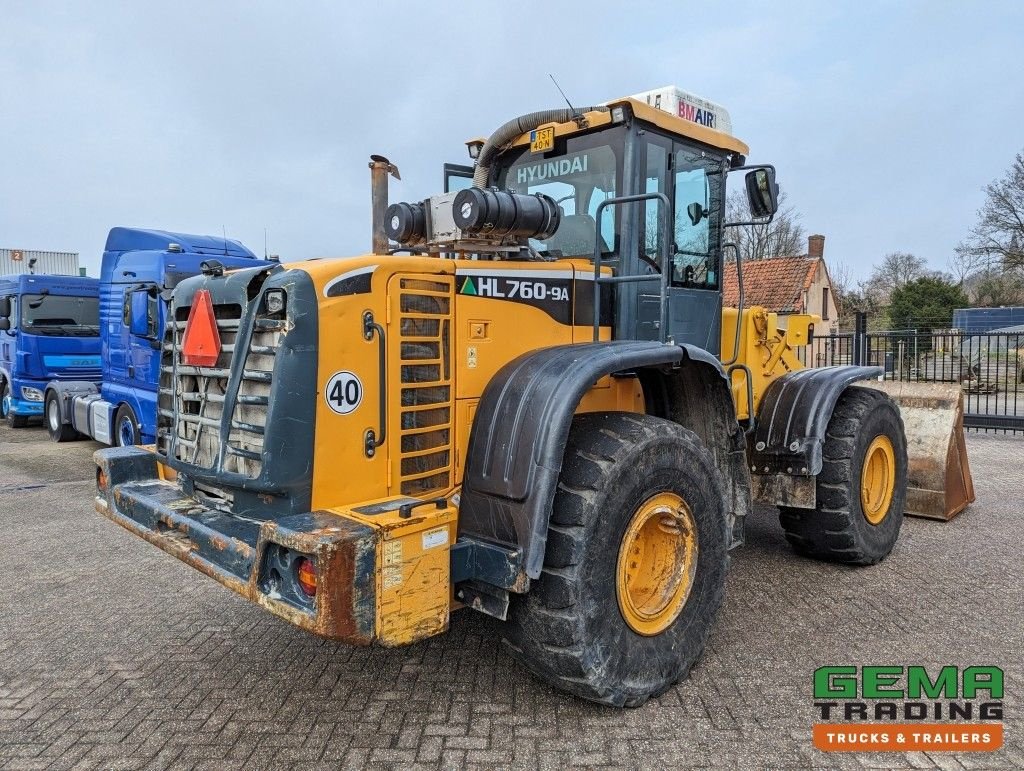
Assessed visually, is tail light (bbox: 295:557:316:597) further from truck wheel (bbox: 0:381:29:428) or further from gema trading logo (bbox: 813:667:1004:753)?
truck wheel (bbox: 0:381:29:428)

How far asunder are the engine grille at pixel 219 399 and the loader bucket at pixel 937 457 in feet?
17.8

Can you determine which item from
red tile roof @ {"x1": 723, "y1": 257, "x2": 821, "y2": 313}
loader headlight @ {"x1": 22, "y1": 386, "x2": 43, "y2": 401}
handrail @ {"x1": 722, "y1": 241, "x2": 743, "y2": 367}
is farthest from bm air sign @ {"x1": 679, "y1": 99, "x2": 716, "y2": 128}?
red tile roof @ {"x1": 723, "y1": 257, "x2": 821, "y2": 313}

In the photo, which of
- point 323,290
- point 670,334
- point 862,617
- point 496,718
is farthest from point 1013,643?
point 323,290

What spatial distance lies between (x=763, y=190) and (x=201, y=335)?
121 inches

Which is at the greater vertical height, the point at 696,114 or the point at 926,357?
the point at 696,114

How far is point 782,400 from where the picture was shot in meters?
4.79

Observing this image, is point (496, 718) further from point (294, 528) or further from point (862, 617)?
point (862, 617)

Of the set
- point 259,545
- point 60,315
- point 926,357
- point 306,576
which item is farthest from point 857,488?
point 60,315

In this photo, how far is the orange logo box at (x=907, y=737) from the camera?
284 centimetres

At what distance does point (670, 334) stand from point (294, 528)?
8.13 ft

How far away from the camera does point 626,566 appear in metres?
3.09

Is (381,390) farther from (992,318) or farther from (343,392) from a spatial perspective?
(992,318)

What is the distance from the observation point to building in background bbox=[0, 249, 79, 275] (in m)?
31.9

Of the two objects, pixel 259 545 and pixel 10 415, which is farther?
pixel 10 415
